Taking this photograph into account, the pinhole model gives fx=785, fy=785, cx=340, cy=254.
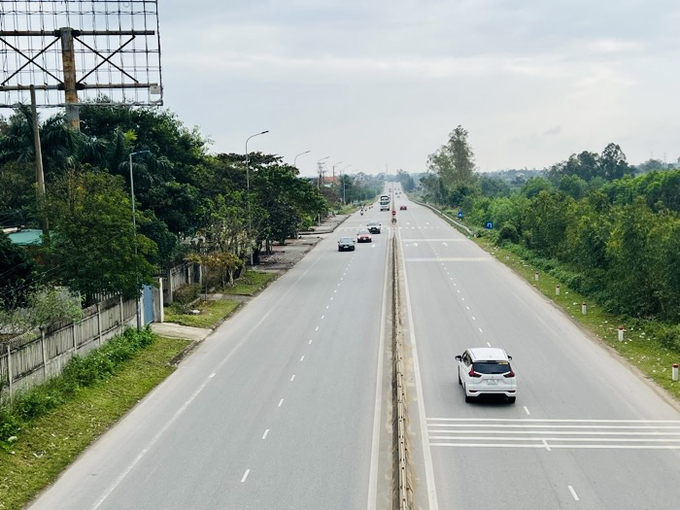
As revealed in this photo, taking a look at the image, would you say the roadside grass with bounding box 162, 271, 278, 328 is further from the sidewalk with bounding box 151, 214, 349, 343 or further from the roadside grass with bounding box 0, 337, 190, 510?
the roadside grass with bounding box 0, 337, 190, 510

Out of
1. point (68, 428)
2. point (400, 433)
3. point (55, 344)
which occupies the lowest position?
point (68, 428)

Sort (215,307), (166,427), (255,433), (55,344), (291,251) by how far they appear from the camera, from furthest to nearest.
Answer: (291,251)
(215,307)
(55,344)
(166,427)
(255,433)

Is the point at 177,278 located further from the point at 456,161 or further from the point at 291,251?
the point at 456,161

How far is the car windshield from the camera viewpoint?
71.3ft

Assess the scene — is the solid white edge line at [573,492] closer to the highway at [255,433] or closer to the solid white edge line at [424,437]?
the solid white edge line at [424,437]

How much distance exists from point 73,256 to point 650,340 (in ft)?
71.1

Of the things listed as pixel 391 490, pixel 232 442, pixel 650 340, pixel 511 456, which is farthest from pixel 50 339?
pixel 650 340

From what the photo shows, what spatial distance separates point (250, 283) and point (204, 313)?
10291 millimetres

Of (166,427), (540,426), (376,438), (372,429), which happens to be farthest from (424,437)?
(166,427)

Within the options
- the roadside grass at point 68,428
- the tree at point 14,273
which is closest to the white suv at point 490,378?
the roadside grass at point 68,428

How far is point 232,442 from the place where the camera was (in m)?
18.8

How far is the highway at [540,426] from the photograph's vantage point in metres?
15.6

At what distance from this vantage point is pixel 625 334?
1228 inches

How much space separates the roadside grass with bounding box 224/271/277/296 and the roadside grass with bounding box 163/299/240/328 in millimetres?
2715
